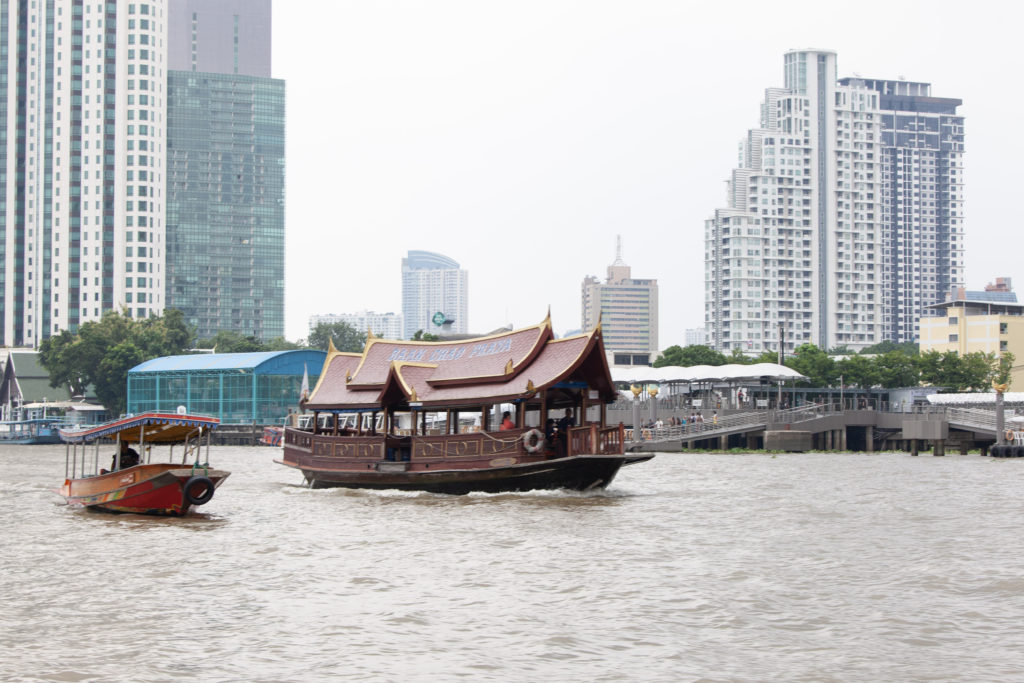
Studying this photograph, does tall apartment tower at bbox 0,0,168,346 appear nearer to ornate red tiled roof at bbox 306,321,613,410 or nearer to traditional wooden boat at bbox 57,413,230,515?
ornate red tiled roof at bbox 306,321,613,410

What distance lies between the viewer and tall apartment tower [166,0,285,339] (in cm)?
17675

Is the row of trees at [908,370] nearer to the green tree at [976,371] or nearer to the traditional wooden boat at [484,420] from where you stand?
the green tree at [976,371]

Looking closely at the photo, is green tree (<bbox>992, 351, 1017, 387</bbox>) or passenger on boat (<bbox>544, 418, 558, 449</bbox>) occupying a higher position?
green tree (<bbox>992, 351, 1017, 387</bbox>)

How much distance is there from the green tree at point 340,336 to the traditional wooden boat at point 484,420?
104m

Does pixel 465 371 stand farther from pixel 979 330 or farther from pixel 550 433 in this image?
pixel 979 330

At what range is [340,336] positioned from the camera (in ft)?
471

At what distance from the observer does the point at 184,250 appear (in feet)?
582

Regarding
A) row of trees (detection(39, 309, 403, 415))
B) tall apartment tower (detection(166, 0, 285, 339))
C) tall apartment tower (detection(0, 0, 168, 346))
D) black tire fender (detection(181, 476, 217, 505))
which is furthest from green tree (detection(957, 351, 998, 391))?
tall apartment tower (detection(166, 0, 285, 339))

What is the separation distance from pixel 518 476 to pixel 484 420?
195 centimetres

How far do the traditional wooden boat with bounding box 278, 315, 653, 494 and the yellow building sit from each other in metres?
71.0

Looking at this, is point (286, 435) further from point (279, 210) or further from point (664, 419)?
point (279, 210)

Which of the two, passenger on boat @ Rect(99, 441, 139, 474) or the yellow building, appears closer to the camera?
passenger on boat @ Rect(99, 441, 139, 474)

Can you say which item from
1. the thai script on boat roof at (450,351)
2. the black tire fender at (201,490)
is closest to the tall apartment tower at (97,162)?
the thai script on boat roof at (450,351)

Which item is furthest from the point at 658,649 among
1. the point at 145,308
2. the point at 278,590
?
the point at 145,308
